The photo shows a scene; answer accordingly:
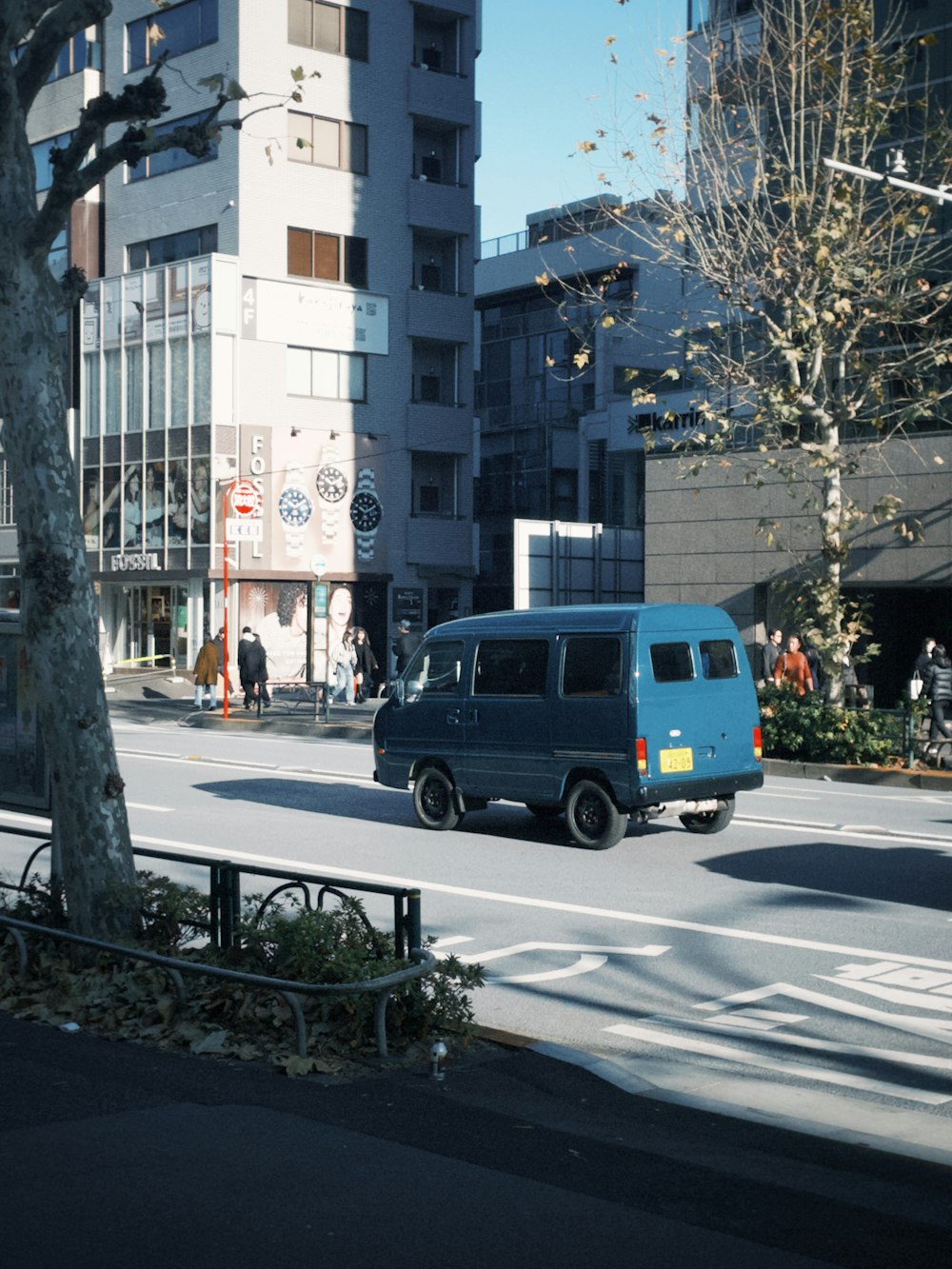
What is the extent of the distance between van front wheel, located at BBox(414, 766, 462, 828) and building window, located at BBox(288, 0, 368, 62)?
122 ft

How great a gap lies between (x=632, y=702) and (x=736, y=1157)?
8254 mm

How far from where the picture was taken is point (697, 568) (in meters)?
32.3

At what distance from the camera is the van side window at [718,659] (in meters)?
14.5

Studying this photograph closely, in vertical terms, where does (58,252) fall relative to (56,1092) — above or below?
above

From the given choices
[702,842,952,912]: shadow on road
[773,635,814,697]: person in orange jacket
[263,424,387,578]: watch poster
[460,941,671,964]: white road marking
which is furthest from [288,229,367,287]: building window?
[460,941,671,964]: white road marking

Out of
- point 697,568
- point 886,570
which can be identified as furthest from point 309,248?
point 886,570

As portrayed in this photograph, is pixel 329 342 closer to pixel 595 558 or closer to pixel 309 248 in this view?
pixel 309 248

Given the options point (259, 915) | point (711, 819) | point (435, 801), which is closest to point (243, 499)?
point (435, 801)

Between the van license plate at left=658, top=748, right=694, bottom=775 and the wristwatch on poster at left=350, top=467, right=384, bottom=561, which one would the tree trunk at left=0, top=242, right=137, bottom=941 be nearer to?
the van license plate at left=658, top=748, right=694, bottom=775

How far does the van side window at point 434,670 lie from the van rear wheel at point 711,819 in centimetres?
255

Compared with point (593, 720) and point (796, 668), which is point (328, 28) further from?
point (593, 720)

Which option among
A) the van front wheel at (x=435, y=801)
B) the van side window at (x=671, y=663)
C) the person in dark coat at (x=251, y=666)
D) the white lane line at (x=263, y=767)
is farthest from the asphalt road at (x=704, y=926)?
the person in dark coat at (x=251, y=666)

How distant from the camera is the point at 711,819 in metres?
15.1

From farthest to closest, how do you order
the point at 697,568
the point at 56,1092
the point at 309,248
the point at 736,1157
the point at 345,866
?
the point at 309,248 < the point at 697,568 < the point at 345,866 < the point at 56,1092 < the point at 736,1157
